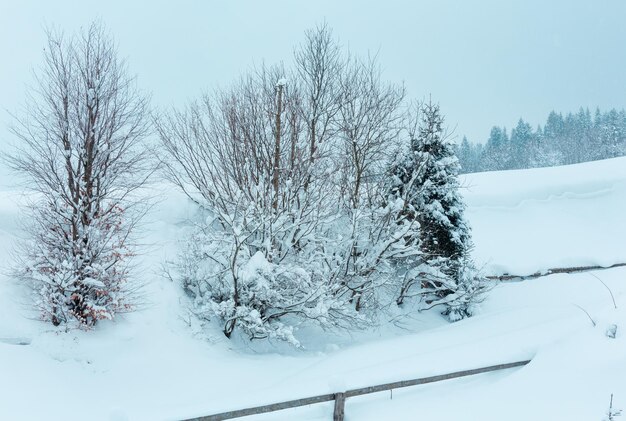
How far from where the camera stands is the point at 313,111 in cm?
1519

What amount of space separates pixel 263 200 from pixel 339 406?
7.02m

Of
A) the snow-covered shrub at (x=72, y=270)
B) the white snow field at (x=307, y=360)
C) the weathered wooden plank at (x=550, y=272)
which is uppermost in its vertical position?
the snow-covered shrub at (x=72, y=270)

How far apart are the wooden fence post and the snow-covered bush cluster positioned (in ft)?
15.9

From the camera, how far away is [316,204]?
12.7 m

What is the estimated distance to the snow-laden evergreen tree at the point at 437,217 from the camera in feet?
47.1

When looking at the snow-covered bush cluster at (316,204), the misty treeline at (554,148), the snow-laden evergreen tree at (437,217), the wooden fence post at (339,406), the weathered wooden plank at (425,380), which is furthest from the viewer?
the misty treeline at (554,148)

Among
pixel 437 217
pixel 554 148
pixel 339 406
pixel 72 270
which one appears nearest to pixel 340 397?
pixel 339 406

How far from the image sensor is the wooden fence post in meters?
5.78

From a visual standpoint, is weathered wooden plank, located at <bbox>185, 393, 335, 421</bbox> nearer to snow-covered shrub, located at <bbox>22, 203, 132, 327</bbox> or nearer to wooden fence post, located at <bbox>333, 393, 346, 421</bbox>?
wooden fence post, located at <bbox>333, 393, 346, 421</bbox>

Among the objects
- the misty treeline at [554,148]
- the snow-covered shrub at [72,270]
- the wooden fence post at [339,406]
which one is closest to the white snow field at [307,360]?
the wooden fence post at [339,406]

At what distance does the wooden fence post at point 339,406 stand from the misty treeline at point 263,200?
4.88m

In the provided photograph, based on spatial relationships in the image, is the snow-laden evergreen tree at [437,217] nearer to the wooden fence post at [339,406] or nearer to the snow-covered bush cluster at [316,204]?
the snow-covered bush cluster at [316,204]

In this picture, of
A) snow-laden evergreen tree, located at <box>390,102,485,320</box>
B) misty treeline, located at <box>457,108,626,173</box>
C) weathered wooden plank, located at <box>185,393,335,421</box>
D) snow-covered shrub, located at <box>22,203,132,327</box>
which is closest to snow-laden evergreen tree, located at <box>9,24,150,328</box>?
snow-covered shrub, located at <box>22,203,132,327</box>

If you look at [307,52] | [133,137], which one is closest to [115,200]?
[133,137]
